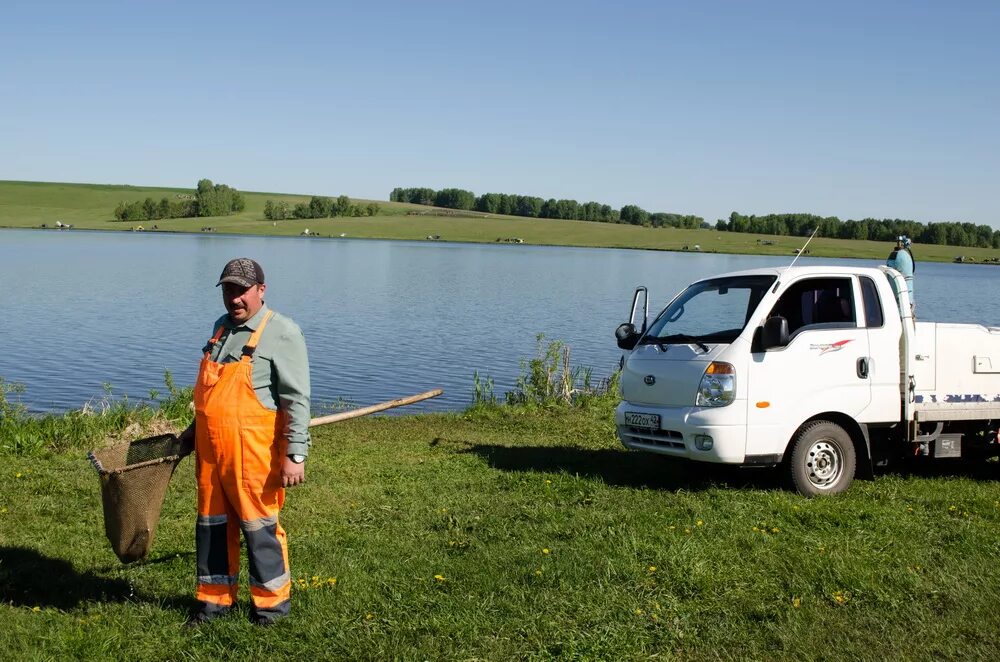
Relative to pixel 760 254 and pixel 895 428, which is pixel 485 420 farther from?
pixel 760 254

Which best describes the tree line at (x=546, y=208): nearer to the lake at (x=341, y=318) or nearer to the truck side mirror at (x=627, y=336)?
the lake at (x=341, y=318)

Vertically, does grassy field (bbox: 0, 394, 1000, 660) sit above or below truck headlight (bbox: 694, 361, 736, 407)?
below

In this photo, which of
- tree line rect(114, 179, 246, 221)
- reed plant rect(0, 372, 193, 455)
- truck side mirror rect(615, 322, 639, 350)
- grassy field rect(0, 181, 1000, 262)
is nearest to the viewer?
truck side mirror rect(615, 322, 639, 350)

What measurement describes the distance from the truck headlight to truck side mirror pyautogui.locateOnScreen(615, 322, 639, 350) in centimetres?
151

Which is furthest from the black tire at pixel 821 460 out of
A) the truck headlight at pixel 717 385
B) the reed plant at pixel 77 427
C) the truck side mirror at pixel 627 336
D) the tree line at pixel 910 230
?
the tree line at pixel 910 230

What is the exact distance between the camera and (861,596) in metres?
6.18

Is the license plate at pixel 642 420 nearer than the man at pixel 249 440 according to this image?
No

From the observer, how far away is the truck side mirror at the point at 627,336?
10.3m

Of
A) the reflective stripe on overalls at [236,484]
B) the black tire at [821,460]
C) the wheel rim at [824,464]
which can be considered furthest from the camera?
the wheel rim at [824,464]

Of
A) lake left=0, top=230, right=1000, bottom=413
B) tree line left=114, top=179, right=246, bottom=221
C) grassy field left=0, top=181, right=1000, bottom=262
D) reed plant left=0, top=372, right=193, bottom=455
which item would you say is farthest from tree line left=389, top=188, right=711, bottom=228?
reed plant left=0, top=372, right=193, bottom=455

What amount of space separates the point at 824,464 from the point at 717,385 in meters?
1.40

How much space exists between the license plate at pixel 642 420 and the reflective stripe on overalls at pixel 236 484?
4.48 m

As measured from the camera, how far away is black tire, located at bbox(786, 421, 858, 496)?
29.4ft

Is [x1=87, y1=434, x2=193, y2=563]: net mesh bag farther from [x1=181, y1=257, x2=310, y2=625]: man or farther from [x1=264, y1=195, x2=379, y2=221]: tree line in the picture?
[x1=264, y1=195, x2=379, y2=221]: tree line
